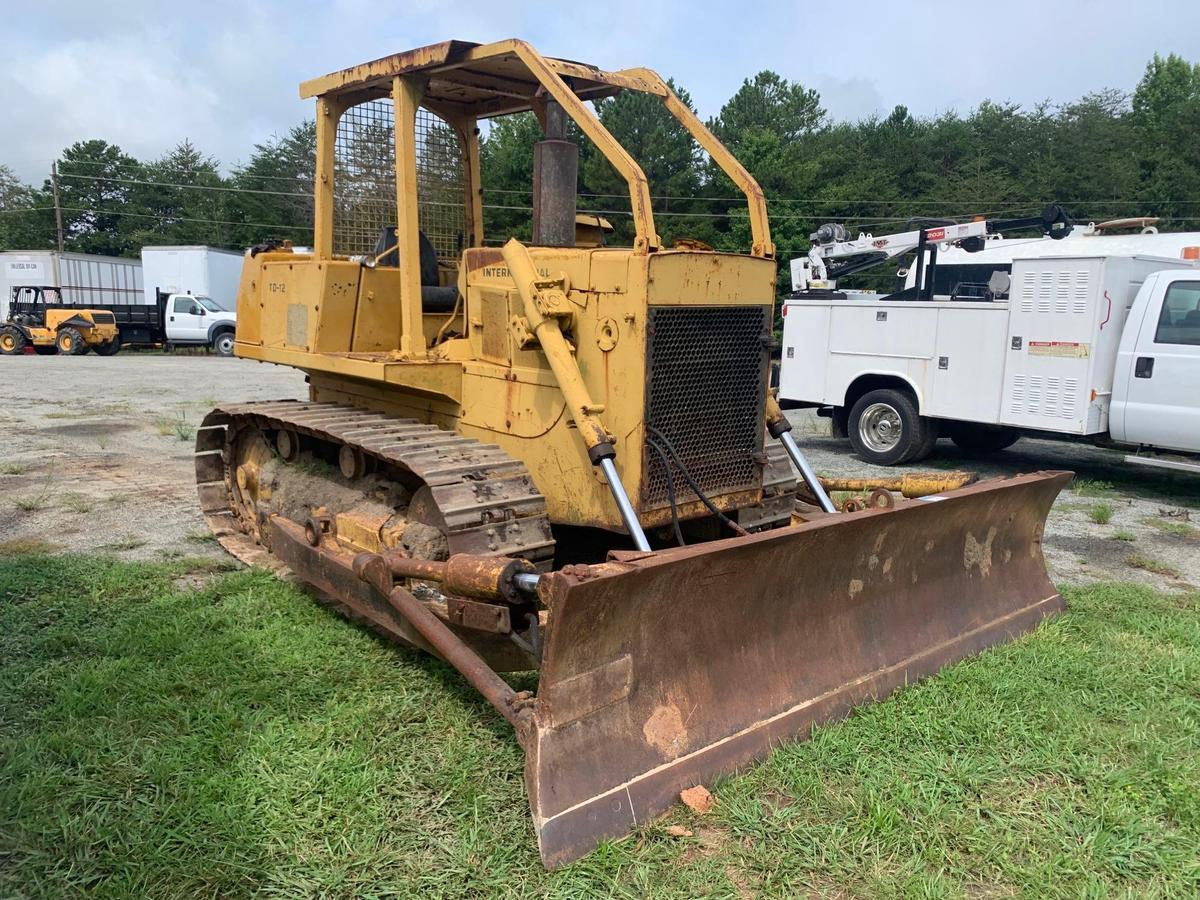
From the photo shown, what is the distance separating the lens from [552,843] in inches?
115

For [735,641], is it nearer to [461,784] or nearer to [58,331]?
[461,784]

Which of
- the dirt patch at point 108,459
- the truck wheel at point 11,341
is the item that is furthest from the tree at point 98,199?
the dirt patch at point 108,459

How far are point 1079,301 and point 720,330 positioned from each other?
5.98 m

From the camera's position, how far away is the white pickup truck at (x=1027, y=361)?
8.49 metres

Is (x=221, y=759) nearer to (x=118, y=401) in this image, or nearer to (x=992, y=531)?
(x=992, y=531)

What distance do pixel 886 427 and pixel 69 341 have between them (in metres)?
24.5

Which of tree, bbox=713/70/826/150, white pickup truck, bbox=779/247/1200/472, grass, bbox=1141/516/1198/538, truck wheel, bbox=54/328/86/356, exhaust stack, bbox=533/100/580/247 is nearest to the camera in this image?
exhaust stack, bbox=533/100/580/247

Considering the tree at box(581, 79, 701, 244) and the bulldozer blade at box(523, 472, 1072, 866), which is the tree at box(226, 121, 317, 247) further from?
the bulldozer blade at box(523, 472, 1072, 866)

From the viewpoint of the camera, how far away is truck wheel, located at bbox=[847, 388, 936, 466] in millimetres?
10133

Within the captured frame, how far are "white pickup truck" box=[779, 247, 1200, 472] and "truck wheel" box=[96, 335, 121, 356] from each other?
2343 cm

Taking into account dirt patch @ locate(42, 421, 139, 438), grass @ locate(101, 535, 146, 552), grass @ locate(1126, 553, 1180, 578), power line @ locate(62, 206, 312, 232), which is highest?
power line @ locate(62, 206, 312, 232)

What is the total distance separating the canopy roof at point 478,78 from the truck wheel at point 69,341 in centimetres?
2452

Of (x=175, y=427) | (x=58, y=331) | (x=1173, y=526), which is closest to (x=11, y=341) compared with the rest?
(x=58, y=331)

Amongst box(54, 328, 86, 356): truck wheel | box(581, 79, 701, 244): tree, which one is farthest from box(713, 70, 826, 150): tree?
box(54, 328, 86, 356): truck wheel
